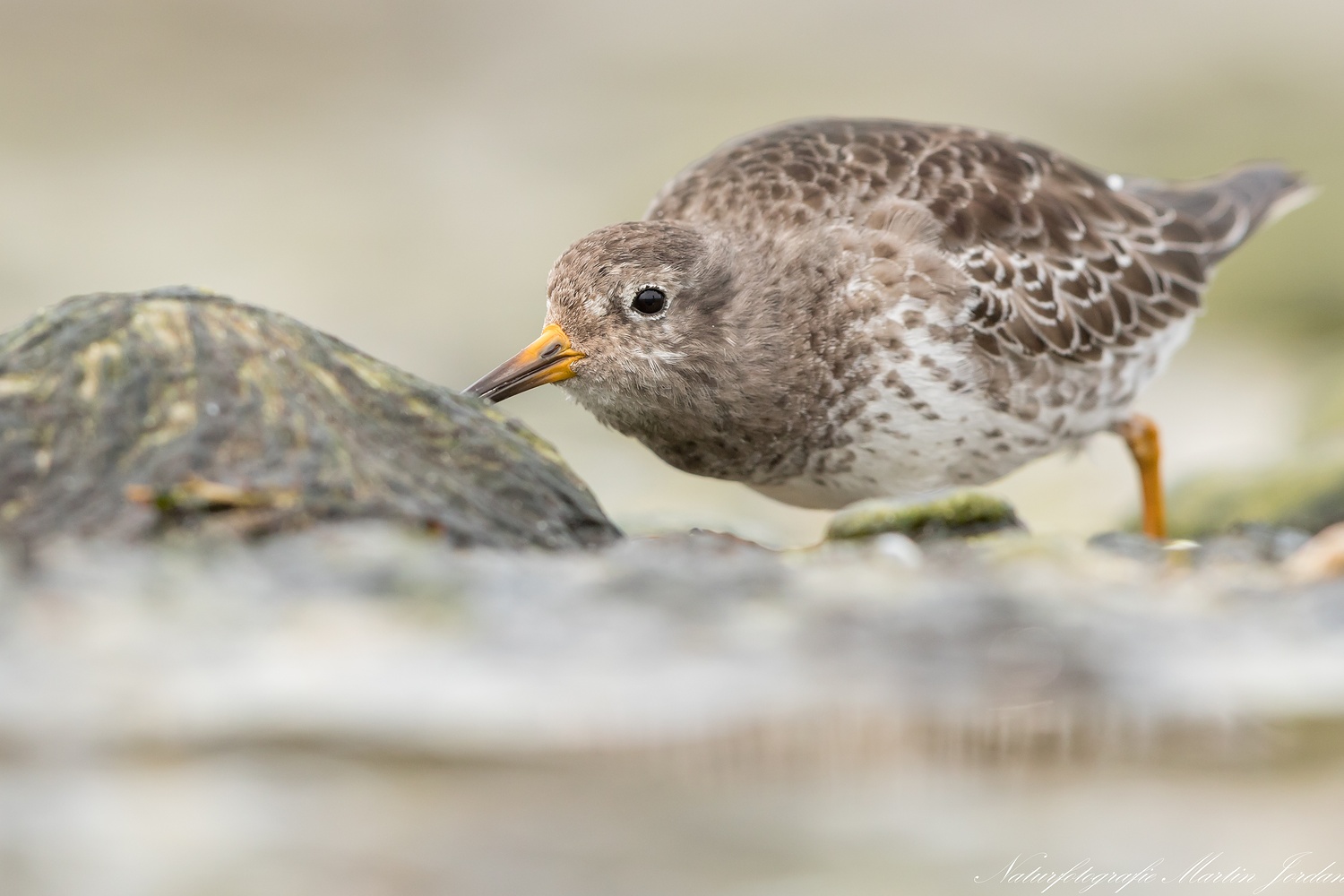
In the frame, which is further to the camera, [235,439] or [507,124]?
[507,124]

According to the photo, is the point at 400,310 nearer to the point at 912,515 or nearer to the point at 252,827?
the point at 912,515

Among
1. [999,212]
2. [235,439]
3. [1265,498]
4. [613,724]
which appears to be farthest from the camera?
[1265,498]

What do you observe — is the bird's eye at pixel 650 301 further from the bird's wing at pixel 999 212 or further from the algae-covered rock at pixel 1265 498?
the algae-covered rock at pixel 1265 498

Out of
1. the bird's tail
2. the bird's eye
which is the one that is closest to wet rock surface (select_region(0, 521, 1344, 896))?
the bird's eye

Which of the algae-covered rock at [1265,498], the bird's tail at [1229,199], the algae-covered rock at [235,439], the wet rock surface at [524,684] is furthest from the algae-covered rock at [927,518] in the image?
the bird's tail at [1229,199]

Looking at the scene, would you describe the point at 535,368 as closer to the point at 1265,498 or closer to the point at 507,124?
the point at 1265,498

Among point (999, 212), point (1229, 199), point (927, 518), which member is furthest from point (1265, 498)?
point (927, 518)

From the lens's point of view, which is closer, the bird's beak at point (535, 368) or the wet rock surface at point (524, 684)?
the wet rock surface at point (524, 684)
